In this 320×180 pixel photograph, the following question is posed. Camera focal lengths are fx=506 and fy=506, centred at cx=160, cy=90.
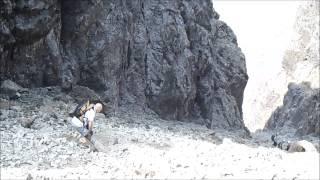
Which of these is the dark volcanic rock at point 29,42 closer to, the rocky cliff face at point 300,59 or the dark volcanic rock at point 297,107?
the dark volcanic rock at point 297,107

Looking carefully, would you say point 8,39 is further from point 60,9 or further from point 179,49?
point 179,49

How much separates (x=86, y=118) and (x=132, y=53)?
25695mm

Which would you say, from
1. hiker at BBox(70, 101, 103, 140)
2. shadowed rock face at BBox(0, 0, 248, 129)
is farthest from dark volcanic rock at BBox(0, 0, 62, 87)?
hiker at BBox(70, 101, 103, 140)

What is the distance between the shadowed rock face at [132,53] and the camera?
105 ft

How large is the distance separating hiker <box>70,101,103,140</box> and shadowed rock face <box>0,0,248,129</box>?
1128cm

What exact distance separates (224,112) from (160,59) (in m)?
15.6

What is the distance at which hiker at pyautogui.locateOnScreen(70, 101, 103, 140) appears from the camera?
65.0ft

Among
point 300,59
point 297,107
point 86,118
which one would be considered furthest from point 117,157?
point 300,59

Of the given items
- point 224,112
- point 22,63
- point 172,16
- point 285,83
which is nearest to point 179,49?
point 172,16

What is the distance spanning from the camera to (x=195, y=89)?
5769cm

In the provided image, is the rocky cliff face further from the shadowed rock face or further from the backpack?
the backpack

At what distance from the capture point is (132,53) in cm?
4528

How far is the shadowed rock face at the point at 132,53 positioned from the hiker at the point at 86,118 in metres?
11.3

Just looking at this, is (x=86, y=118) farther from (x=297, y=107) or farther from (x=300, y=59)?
(x=300, y=59)
